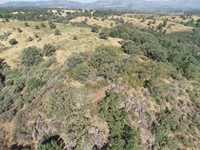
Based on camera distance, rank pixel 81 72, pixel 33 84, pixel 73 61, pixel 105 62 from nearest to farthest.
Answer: pixel 81 72
pixel 33 84
pixel 105 62
pixel 73 61

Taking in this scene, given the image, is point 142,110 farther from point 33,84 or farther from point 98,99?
point 33,84

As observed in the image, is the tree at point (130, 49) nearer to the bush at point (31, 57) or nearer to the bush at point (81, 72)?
the bush at point (81, 72)

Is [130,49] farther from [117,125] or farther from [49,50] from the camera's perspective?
[117,125]

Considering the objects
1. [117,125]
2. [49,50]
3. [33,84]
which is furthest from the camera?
[49,50]

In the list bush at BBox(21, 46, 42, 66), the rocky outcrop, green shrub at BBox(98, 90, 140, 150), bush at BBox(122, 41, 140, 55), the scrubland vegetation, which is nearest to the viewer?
green shrub at BBox(98, 90, 140, 150)

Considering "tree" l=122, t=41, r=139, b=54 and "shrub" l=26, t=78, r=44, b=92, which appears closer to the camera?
"shrub" l=26, t=78, r=44, b=92

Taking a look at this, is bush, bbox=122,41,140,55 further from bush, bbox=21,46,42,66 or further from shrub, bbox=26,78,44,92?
shrub, bbox=26,78,44,92

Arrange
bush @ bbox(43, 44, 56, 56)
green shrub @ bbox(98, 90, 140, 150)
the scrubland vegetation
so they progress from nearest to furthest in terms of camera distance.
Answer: green shrub @ bbox(98, 90, 140, 150)
the scrubland vegetation
bush @ bbox(43, 44, 56, 56)

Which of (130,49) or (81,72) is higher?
(81,72)

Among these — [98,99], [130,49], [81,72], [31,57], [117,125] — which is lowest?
[31,57]

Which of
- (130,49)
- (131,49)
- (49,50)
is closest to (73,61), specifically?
(49,50)

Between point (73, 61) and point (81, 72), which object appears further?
point (73, 61)

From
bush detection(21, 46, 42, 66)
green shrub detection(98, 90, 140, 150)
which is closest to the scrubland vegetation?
bush detection(21, 46, 42, 66)
